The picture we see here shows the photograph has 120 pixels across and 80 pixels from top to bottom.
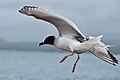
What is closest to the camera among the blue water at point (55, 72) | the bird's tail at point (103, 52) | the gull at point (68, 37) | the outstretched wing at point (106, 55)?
the gull at point (68, 37)

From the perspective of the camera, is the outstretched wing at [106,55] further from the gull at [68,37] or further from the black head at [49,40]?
the black head at [49,40]

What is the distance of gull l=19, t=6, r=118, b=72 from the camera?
8.52 metres

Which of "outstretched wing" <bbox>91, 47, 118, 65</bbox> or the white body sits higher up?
the white body

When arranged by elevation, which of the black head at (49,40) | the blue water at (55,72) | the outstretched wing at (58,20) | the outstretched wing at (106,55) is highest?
the outstretched wing at (58,20)

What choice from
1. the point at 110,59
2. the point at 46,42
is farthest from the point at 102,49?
the point at 46,42

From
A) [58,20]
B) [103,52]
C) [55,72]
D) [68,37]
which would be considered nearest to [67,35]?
[68,37]

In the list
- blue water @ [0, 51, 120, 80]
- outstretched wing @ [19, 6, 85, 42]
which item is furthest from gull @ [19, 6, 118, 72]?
blue water @ [0, 51, 120, 80]

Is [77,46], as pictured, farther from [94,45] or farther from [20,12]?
[20,12]

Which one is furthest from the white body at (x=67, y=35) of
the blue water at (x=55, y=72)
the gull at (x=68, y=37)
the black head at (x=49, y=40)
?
the blue water at (x=55, y=72)

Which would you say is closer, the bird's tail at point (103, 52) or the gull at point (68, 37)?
the gull at point (68, 37)

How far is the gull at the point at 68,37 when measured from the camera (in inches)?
335

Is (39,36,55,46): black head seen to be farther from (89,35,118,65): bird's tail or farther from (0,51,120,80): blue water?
(0,51,120,80): blue water

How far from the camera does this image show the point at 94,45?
843 cm

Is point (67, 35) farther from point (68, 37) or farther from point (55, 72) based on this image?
point (55, 72)
